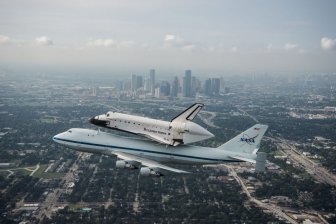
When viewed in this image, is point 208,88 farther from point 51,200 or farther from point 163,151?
point 163,151

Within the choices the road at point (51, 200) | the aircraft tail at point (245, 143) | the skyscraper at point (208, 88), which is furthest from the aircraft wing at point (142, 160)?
the skyscraper at point (208, 88)

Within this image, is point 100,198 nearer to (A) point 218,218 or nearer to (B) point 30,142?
(A) point 218,218

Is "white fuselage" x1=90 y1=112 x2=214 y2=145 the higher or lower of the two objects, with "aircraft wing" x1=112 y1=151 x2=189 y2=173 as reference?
higher

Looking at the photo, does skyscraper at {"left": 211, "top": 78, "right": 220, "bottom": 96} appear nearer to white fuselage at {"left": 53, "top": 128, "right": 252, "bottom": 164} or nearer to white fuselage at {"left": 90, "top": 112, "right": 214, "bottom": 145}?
white fuselage at {"left": 53, "top": 128, "right": 252, "bottom": 164}

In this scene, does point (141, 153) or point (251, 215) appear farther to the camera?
point (251, 215)

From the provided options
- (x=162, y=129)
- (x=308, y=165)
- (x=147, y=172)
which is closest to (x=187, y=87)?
(x=308, y=165)

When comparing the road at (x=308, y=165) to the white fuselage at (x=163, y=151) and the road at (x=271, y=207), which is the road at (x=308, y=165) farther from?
the white fuselage at (x=163, y=151)

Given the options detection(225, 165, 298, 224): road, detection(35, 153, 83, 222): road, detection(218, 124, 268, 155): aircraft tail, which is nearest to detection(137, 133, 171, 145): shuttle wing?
detection(218, 124, 268, 155): aircraft tail

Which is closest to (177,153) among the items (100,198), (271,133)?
(100,198)
